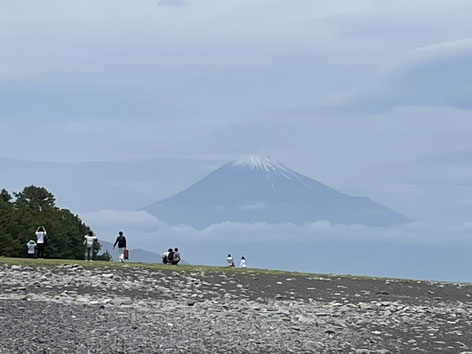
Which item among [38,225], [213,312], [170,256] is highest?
[38,225]

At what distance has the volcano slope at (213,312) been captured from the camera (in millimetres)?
21219

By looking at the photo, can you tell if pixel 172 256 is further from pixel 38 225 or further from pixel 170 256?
pixel 38 225

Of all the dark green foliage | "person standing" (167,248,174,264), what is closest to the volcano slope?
"person standing" (167,248,174,264)

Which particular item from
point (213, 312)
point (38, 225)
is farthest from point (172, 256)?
point (38, 225)

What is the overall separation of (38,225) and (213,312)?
62.7 meters

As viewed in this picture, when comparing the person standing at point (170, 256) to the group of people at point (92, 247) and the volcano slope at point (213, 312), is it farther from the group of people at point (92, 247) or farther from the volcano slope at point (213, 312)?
the volcano slope at point (213, 312)

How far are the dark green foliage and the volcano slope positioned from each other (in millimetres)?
39840

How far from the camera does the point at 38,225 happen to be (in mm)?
86562

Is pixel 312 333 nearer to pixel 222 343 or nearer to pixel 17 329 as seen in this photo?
pixel 222 343

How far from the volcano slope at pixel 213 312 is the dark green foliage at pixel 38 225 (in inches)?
1569

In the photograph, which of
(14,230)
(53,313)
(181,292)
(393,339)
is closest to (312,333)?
(393,339)

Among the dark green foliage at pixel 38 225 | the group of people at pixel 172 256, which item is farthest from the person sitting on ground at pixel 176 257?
the dark green foliage at pixel 38 225

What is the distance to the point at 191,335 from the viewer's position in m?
22.3

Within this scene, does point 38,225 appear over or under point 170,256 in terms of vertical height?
over
